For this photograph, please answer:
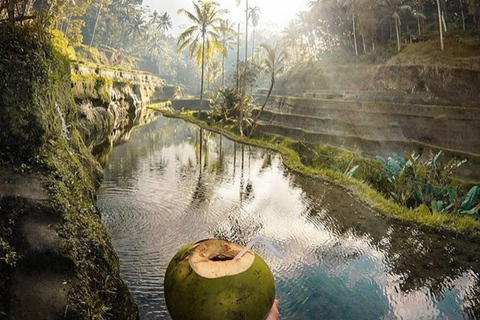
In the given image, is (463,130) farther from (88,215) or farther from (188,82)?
(188,82)

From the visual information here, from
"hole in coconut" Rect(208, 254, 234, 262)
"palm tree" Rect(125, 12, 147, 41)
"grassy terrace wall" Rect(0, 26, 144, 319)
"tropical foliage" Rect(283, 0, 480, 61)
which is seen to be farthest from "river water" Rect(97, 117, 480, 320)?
"palm tree" Rect(125, 12, 147, 41)

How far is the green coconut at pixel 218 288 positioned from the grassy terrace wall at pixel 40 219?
6.51ft

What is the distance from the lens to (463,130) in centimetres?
1703

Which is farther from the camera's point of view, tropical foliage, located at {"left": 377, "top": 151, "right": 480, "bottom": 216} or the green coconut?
tropical foliage, located at {"left": 377, "top": 151, "right": 480, "bottom": 216}

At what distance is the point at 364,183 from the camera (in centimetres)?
1310

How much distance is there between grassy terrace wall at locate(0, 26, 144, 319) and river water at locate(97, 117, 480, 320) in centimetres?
148

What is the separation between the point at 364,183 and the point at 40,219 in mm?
11395

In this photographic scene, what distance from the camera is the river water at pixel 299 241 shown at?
5609 millimetres

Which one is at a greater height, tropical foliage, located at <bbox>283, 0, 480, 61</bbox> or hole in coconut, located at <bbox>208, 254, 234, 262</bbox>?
tropical foliage, located at <bbox>283, 0, 480, 61</bbox>

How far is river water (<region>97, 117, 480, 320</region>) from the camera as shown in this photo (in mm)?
5609

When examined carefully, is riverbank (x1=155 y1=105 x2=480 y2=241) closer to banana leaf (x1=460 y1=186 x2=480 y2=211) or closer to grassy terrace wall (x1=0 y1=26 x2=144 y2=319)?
banana leaf (x1=460 y1=186 x2=480 y2=211)

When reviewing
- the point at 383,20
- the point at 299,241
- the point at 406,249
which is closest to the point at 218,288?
the point at 299,241

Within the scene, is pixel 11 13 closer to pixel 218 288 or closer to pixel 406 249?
pixel 218 288

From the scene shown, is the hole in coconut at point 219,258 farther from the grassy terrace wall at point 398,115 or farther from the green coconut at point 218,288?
the grassy terrace wall at point 398,115
